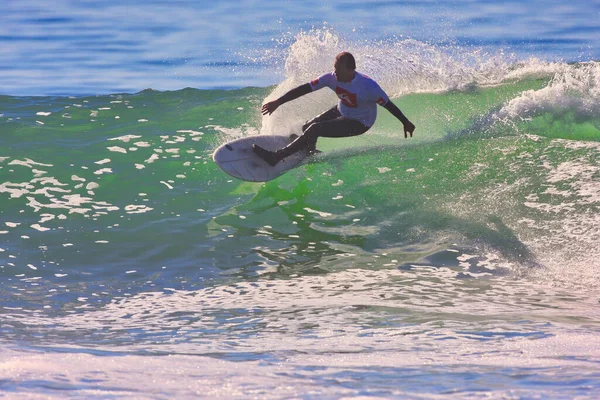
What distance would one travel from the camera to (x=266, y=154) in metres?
9.89

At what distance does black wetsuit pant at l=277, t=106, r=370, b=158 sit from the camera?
9.54 metres

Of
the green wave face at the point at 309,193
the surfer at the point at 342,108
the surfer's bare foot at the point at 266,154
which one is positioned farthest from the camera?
the surfer's bare foot at the point at 266,154

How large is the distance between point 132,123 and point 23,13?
18896 millimetres

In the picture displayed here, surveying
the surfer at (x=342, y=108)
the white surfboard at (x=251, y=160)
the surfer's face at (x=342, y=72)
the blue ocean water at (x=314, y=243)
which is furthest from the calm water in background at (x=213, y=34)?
the surfer's face at (x=342, y=72)

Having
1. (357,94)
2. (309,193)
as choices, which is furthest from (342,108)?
(309,193)

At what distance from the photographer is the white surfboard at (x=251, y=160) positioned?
9898mm

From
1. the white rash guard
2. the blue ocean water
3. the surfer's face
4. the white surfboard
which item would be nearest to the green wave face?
the blue ocean water

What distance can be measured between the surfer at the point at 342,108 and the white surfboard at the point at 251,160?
0.38 feet

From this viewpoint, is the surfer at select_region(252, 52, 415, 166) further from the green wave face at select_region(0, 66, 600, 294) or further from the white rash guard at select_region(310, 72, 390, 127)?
the green wave face at select_region(0, 66, 600, 294)

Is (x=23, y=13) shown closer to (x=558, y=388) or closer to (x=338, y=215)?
(x=338, y=215)

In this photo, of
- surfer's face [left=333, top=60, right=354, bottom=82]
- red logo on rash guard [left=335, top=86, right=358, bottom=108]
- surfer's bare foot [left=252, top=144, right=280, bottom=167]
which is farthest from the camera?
surfer's bare foot [left=252, top=144, right=280, bottom=167]

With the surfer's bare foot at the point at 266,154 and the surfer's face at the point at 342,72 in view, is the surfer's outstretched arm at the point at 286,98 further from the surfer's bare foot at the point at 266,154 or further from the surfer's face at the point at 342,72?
the surfer's bare foot at the point at 266,154

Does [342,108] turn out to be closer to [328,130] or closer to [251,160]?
[328,130]

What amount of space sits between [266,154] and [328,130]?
2.55 feet
